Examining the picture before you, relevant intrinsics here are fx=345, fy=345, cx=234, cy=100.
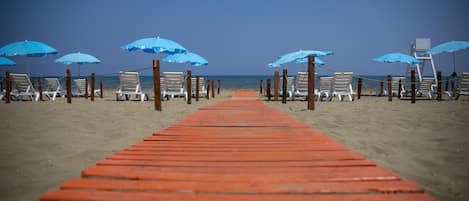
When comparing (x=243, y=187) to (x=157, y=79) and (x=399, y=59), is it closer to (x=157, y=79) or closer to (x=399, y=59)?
(x=157, y=79)

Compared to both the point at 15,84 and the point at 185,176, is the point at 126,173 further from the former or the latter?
the point at 15,84

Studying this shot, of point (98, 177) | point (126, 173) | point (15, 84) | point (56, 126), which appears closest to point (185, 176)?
point (126, 173)

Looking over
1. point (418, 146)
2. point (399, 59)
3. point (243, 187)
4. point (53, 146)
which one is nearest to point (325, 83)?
point (399, 59)

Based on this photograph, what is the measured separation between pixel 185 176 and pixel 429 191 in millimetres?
1581

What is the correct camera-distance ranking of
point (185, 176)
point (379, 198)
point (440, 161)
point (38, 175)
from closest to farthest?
point (379, 198) → point (185, 176) → point (38, 175) → point (440, 161)

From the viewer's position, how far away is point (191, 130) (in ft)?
13.9

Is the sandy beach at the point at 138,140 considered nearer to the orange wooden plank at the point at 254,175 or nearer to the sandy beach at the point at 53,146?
the sandy beach at the point at 53,146

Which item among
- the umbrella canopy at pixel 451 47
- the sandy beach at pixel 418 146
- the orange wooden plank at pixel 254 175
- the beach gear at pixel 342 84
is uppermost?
the umbrella canopy at pixel 451 47

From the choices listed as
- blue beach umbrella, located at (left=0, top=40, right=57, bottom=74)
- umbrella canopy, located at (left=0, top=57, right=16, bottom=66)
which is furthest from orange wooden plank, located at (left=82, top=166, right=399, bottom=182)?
umbrella canopy, located at (left=0, top=57, right=16, bottom=66)

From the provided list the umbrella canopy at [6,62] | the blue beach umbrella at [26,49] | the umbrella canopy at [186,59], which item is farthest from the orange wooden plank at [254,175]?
the umbrella canopy at [6,62]

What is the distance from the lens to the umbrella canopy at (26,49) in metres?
12.9

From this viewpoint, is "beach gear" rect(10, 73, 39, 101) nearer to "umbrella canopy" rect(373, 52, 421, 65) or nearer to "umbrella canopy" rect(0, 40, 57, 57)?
"umbrella canopy" rect(0, 40, 57, 57)

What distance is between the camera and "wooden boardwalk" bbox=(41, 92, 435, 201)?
73.5 inches

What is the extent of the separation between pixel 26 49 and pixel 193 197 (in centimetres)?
1376
